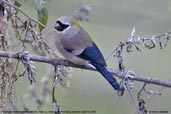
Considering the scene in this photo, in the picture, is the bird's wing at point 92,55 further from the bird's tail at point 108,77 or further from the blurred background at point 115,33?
the blurred background at point 115,33

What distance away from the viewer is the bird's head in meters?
2.25

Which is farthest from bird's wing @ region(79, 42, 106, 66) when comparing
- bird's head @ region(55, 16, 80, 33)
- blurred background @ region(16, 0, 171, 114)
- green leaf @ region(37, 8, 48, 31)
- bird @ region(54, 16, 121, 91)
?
blurred background @ region(16, 0, 171, 114)

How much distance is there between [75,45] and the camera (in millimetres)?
2336

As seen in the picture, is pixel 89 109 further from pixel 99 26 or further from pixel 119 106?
pixel 99 26

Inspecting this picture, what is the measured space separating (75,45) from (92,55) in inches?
4.6

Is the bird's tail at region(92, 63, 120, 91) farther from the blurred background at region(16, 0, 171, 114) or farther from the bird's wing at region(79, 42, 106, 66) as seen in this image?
the blurred background at region(16, 0, 171, 114)

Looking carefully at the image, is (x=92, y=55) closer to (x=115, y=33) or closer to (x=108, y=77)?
(x=108, y=77)

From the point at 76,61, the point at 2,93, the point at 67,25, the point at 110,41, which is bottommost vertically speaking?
the point at 2,93

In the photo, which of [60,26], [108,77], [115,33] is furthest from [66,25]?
[115,33]

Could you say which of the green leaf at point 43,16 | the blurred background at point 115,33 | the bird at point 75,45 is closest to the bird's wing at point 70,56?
the bird at point 75,45

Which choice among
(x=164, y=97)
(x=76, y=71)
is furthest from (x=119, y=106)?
(x=76, y=71)

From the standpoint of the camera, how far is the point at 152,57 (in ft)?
A: 16.1

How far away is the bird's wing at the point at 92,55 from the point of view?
216 centimetres

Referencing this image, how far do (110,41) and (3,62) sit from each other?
10.4ft
